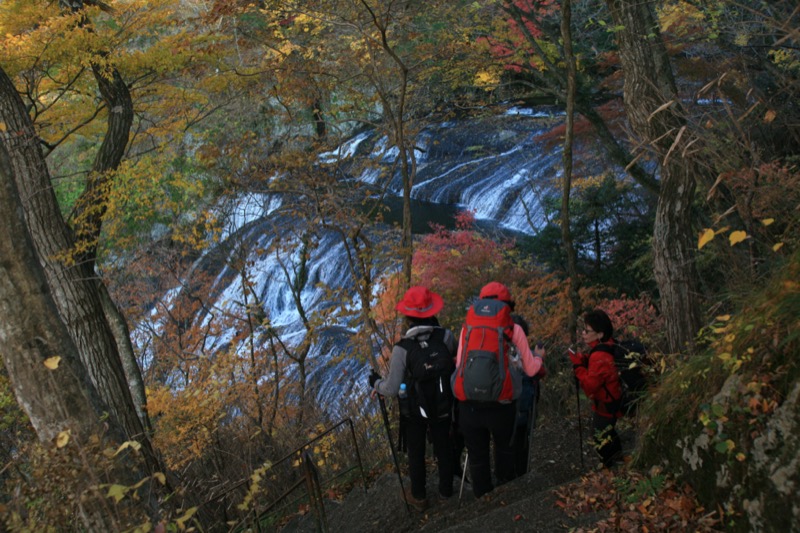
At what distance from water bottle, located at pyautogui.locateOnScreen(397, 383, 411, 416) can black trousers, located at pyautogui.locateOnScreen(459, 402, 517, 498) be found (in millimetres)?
387

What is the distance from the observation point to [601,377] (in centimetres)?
397

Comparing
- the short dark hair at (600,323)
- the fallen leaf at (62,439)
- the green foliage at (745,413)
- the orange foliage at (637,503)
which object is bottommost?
the orange foliage at (637,503)

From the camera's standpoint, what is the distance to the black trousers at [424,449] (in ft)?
14.4

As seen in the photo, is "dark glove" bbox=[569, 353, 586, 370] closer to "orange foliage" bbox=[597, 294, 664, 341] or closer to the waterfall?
"orange foliage" bbox=[597, 294, 664, 341]

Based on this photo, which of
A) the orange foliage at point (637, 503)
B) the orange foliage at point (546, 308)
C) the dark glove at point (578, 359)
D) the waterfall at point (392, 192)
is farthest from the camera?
the waterfall at point (392, 192)

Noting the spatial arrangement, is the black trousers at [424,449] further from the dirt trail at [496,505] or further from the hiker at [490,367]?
the hiker at [490,367]

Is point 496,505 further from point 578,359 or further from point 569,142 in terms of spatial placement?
point 569,142

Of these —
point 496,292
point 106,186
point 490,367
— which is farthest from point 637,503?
point 106,186

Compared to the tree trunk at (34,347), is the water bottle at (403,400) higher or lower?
lower

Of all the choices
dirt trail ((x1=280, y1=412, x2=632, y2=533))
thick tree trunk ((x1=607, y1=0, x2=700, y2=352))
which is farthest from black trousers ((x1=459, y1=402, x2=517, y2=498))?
thick tree trunk ((x1=607, y1=0, x2=700, y2=352))

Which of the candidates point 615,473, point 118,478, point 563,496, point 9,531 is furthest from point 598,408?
point 9,531

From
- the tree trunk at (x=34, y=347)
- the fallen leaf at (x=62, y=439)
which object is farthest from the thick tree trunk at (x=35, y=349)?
the fallen leaf at (x=62, y=439)

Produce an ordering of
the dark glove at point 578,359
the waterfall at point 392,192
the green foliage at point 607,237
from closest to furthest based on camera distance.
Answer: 1. the dark glove at point 578,359
2. the green foliage at point 607,237
3. the waterfall at point 392,192

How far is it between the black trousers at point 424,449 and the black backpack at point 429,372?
0.16 m
